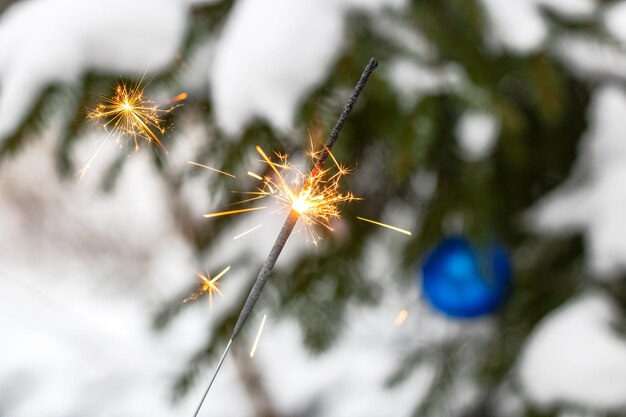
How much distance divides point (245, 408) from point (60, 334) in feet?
2.60

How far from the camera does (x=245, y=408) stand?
5.83 feet

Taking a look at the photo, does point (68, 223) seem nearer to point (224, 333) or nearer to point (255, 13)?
point (224, 333)

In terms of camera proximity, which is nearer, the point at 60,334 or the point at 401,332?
the point at 401,332

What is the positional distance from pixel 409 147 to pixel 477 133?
0.35 ft

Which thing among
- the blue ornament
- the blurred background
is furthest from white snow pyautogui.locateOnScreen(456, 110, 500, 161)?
the blue ornament

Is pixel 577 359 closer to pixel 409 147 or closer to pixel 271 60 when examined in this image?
pixel 409 147

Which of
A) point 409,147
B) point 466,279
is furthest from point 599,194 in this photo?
point 409,147

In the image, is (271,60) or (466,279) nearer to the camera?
(271,60)

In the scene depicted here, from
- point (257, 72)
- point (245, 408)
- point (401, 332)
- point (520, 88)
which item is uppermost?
point (257, 72)

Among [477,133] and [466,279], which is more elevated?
[477,133]

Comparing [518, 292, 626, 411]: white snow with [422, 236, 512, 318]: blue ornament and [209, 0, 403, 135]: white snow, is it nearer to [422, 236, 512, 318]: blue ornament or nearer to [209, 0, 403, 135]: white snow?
[422, 236, 512, 318]: blue ornament

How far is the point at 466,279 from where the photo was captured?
0.69 m

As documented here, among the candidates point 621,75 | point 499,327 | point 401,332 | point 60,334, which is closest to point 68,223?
point 60,334

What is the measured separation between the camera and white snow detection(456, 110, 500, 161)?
0.63m
